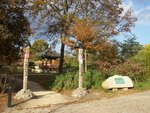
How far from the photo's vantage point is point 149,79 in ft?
90.0

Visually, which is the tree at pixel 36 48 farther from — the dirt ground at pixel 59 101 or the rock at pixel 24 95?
the rock at pixel 24 95

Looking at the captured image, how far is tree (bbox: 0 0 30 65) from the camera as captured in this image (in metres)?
Answer: 19.6

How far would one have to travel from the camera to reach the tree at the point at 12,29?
1959 centimetres

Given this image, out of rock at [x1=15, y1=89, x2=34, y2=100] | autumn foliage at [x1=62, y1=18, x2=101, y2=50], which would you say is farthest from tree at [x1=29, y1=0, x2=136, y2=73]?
rock at [x1=15, y1=89, x2=34, y2=100]

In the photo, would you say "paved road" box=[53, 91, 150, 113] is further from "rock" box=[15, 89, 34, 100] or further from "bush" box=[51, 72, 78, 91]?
"bush" box=[51, 72, 78, 91]

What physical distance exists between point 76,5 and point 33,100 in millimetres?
15057

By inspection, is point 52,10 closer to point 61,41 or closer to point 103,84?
point 61,41

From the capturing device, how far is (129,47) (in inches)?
1537

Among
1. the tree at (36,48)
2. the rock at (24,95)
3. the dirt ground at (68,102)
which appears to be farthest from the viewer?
the tree at (36,48)

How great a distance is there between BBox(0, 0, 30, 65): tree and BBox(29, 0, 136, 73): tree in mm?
8176

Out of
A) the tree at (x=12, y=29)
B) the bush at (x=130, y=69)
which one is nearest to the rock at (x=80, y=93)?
the tree at (x=12, y=29)

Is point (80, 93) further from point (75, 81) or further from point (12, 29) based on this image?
point (12, 29)

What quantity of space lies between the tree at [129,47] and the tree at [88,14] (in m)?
7.28

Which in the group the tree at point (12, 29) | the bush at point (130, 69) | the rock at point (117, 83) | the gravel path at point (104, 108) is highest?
the tree at point (12, 29)
